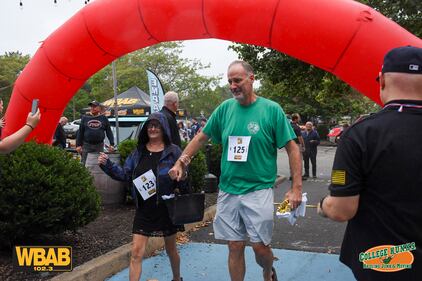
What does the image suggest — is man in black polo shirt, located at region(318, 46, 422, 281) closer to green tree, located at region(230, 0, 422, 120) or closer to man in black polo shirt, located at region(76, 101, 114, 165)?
man in black polo shirt, located at region(76, 101, 114, 165)

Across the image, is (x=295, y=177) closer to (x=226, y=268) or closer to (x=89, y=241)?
(x=226, y=268)

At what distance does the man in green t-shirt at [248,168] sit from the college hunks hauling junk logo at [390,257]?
1.71 meters

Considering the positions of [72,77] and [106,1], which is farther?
[72,77]

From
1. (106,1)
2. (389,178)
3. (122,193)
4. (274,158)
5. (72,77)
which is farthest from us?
(122,193)

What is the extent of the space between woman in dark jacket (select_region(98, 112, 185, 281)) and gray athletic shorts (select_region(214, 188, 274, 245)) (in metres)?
0.52

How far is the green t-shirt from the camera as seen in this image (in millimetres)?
3850

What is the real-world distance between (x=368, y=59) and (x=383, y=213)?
2837mm

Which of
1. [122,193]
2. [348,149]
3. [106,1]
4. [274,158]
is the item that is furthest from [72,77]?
[348,149]

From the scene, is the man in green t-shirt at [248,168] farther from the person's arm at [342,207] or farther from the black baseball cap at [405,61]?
the black baseball cap at [405,61]

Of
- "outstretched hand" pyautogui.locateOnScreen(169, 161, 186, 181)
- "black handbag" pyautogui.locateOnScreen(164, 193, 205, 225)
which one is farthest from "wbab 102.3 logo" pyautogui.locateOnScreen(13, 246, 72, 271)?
"outstretched hand" pyautogui.locateOnScreen(169, 161, 186, 181)

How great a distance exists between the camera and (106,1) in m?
5.49

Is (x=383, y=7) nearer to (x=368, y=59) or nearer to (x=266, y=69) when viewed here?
(x=266, y=69)

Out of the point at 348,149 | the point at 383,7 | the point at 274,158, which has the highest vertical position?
the point at 383,7

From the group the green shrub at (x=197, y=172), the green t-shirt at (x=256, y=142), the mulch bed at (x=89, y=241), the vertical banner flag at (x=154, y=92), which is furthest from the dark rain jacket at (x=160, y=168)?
the vertical banner flag at (x=154, y=92)
